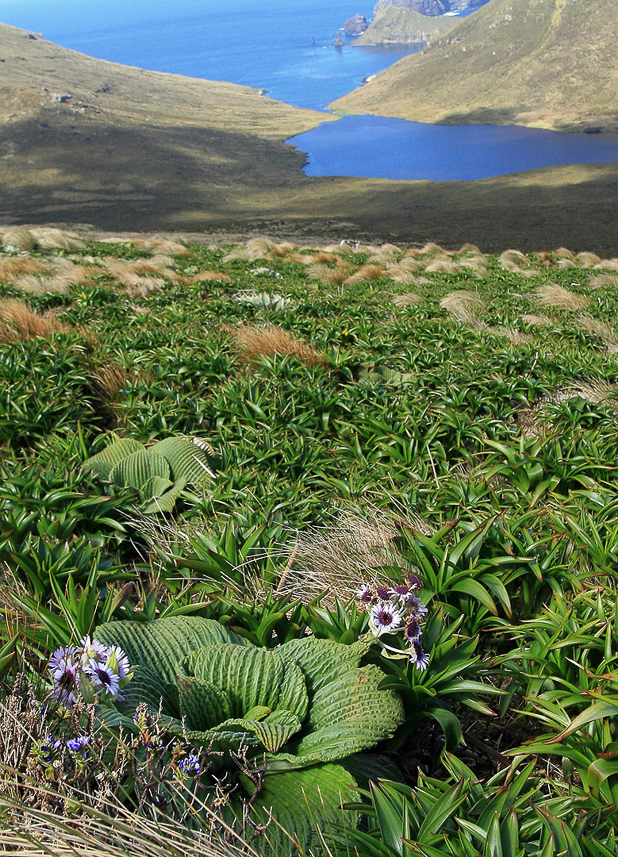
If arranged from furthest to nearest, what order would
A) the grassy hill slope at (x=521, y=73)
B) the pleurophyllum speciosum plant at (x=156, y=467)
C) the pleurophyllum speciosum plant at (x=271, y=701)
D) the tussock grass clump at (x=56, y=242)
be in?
the grassy hill slope at (x=521, y=73) → the tussock grass clump at (x=56, y=242) → the pleurophyllum speciosum plant at (x=156, y=467) → the pleurophyllum speciosum plant at (x=271, y=701)

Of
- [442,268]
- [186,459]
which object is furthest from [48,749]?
[442,268]

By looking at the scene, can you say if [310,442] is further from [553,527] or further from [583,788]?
[583,788]

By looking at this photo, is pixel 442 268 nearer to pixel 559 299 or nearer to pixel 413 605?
pixel 559 299

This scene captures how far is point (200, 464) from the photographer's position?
3275 mm

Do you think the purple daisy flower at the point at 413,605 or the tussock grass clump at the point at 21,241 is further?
the tussock grass clump at the point at 21,241

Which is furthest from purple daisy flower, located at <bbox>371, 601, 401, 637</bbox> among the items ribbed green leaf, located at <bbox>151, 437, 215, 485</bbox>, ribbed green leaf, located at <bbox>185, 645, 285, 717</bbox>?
ribbed green leaf, located at <bbox>151, 437, 215, 485</bbox>

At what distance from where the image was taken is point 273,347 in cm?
513

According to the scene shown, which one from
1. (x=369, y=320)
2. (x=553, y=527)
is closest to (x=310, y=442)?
(x=553, y=527)

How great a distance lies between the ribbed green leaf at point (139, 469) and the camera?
121 inches

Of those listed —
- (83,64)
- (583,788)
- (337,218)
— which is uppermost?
(83,64)

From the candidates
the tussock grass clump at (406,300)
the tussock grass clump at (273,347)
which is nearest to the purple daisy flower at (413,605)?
the tussock grass clump at (273,347)

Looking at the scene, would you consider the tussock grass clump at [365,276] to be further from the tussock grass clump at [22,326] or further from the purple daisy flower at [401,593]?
the purple daisy flower at [401,593]

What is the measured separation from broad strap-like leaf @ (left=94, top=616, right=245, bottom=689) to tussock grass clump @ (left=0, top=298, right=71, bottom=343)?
402 centimetres

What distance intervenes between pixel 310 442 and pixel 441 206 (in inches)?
1931
